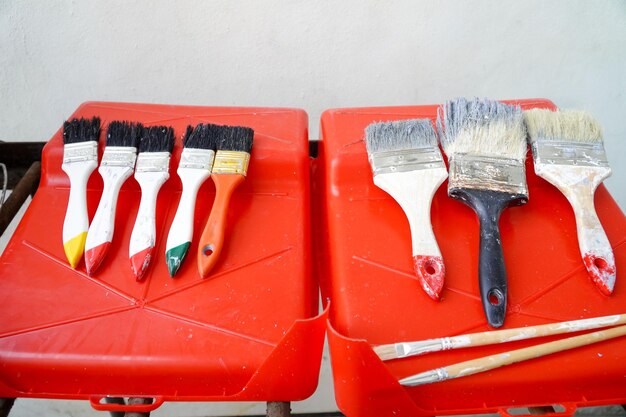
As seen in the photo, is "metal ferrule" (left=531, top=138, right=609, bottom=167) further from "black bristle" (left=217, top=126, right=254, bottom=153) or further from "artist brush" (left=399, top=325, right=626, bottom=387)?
"black bristle" (left=217, top=126, right=254, bottom=153)

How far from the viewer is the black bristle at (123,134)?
689mm

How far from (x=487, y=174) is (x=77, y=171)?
59 cm

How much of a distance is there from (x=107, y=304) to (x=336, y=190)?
1.13 ft

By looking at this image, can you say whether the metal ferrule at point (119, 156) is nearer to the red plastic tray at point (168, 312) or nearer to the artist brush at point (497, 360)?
the red plastic tray at point (168, 312)

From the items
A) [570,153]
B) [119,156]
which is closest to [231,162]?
[119,156]

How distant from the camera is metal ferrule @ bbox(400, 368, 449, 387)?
49 centimetres

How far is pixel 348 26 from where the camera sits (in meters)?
1.03

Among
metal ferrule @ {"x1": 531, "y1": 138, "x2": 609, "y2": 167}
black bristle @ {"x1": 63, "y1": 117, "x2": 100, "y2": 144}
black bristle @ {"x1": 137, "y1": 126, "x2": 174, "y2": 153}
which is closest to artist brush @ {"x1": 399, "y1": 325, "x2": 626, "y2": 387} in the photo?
metal ferrule @ {"x1": 531, "y1": 138, "x2": 609, "y2": 167}

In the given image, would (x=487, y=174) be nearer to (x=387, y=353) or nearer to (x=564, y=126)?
(x=564, y=126)

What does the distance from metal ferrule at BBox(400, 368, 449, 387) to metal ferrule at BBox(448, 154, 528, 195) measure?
25 centimetres

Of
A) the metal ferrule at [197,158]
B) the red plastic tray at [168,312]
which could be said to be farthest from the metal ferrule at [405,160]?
the metal ferrule at [197,158]

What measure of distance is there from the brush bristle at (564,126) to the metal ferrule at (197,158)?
0.48m

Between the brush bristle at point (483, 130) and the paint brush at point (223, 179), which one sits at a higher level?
the brush bristle at point (483, 130)

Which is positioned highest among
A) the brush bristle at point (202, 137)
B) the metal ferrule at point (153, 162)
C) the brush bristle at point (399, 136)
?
the brush bristle at point (399, 136)
